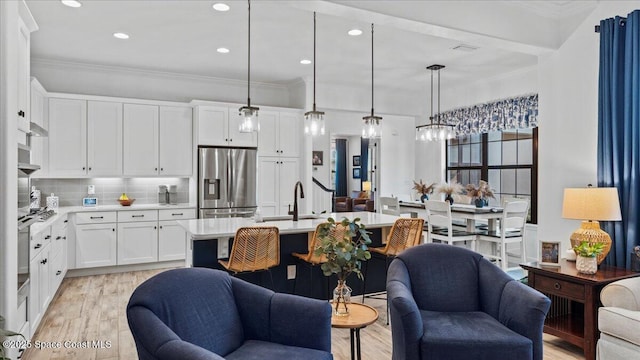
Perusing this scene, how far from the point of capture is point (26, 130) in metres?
3.00

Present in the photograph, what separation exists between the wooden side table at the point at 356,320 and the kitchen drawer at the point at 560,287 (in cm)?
160

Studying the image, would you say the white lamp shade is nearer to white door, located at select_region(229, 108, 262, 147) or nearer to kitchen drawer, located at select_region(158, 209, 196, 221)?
white door, located at select_region(229, 108, 262, 147)

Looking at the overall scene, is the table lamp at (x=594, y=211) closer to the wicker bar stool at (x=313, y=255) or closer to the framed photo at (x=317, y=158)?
the wicker bar stool at (x=313, y=255)

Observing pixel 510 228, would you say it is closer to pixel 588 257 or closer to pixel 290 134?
pixel 588 257

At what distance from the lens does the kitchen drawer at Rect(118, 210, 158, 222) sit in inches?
222

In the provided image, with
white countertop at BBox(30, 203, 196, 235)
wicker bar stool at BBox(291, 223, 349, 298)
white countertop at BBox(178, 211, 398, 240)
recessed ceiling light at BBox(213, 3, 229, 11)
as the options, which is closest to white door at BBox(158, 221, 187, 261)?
white countertop at BBox(30, 203, 196, 235)

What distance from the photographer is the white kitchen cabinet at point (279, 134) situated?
660 cm

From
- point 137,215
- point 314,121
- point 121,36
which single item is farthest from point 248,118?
point 137,215

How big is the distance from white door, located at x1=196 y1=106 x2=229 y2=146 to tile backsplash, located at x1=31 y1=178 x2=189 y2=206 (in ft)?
2.61

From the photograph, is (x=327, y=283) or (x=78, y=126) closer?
(x=327, y=283)

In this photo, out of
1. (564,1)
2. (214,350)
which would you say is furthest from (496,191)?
(214,350)

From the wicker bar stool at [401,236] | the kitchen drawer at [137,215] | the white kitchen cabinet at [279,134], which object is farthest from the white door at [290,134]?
the wicker bar stool at [401,236]

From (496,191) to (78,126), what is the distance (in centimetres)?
631

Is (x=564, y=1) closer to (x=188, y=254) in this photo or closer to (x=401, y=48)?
(x=401, y=48)
